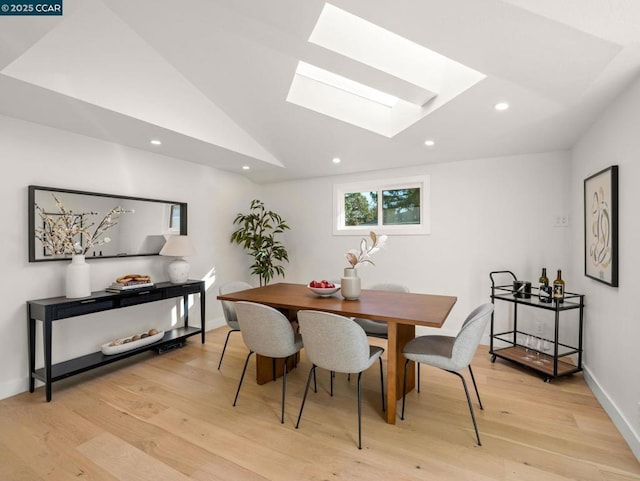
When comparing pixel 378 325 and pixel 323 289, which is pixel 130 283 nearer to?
pixel 323 289

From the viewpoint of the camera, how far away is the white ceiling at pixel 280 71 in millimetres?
1568

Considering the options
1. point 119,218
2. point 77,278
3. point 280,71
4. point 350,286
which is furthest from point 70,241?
point 350,286

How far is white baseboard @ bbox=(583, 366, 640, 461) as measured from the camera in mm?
1843

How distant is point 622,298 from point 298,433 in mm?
2266

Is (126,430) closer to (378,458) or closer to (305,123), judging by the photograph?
(378,458)

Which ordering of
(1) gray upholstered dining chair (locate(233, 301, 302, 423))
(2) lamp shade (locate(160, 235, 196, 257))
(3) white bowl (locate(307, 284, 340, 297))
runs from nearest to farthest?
(1) gray upholstered dining chair (locate(233, 301, 302, 423))
(3) white bowl (locate(307, 284, 340, 297))
(2) lamp shade (locate(160, 235, 196, 257))

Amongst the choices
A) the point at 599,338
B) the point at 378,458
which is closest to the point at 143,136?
the point at 378,458

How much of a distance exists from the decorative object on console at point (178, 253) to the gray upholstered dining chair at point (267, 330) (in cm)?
164

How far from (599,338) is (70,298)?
14.2 ft

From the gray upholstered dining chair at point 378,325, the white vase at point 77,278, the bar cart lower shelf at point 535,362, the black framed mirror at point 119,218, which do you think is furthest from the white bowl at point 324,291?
the black framed mirror at point 119,218

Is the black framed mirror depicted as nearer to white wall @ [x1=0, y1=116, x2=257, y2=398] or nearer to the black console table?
white wall @ [x1=0, y1=116, x2=257, y2=398]

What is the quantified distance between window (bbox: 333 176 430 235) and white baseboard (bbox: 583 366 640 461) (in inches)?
81.5

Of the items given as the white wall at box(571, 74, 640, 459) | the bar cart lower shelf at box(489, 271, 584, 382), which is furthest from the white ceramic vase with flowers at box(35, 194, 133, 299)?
the white wall at box(571, 74, 640, 459)

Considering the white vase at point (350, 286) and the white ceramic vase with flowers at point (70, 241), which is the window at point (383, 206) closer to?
the white vase at point (350, 286)
